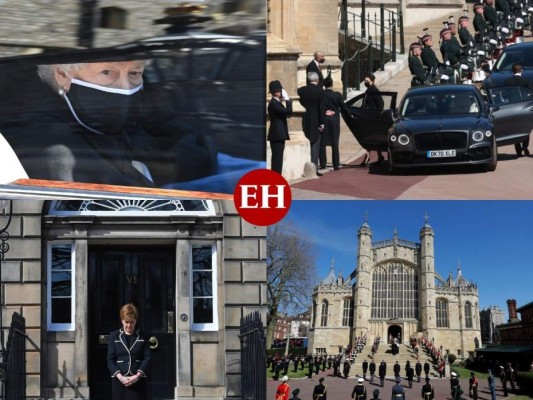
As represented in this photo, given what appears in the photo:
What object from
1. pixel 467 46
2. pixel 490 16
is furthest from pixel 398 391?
pixel 490 16

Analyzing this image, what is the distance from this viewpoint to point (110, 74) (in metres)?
14.0

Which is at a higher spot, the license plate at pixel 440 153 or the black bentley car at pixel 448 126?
the black bentley car at pixel 448 126

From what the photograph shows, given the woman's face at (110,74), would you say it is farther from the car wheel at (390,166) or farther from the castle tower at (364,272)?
the castle tower at (364,272)

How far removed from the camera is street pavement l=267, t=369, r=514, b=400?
850 centimetres

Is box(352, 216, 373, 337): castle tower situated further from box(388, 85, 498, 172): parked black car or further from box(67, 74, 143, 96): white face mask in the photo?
box(67, 74, 143, 96): white face mask

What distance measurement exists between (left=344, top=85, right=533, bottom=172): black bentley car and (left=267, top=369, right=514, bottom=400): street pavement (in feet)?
7.36

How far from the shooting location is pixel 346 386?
8.58 m

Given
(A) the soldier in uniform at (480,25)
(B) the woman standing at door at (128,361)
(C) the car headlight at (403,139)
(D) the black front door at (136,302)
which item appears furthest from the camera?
(A) the soldier in uniform at (480,25)

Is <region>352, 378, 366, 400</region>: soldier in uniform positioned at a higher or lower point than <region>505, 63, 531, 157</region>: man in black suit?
lower

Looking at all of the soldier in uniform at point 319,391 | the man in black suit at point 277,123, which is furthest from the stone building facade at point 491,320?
the man in black suit at point 277,123

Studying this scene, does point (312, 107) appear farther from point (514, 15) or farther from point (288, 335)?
point (514, 15)

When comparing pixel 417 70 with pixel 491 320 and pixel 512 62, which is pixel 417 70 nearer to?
pixel 512 62

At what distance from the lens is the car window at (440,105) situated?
11156 millimetres

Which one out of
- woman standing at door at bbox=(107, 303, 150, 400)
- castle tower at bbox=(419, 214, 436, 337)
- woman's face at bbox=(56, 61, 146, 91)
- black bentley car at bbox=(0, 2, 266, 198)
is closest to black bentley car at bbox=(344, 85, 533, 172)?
black bentley car at bbox=(0, 2, 266, 198)
